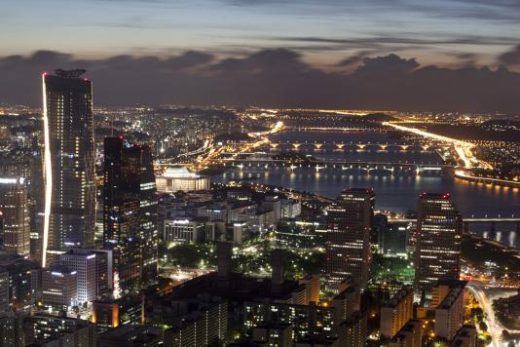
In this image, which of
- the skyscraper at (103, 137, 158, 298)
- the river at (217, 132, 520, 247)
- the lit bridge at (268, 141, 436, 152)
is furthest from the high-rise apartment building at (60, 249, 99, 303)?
the lit bridge at (268, 141, 436, 152)

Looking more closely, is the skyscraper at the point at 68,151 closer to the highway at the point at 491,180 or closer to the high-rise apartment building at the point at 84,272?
the high-rise apartment building at the point at 84,272

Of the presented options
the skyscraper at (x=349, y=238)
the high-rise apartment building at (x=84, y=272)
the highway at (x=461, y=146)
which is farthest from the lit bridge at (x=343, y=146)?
the high-rise apartment building at (x=84, y=272)

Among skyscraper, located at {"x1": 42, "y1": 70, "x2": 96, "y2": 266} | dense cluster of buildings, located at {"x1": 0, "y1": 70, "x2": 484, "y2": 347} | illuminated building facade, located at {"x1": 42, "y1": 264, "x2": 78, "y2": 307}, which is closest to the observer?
dense cluster of buildings, located at {"x1": 0, "y1": 70, "x2": 484, "y2": 347}

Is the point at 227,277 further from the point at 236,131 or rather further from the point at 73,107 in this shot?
the point at 236,131

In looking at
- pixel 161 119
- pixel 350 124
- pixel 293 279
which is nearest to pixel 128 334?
pixel 293 279

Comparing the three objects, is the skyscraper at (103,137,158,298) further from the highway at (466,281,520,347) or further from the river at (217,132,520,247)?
the river at (217,132,520,247)

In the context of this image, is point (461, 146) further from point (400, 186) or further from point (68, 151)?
point (68, 151)
